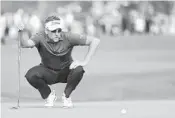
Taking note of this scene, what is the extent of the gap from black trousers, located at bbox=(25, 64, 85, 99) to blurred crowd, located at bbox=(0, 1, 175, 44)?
25.9 meters

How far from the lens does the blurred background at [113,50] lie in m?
15.8

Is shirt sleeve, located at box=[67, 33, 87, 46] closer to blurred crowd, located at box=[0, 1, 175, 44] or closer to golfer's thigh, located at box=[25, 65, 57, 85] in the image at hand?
golfer's thigh, located at box=[25, 65, 57, 85]

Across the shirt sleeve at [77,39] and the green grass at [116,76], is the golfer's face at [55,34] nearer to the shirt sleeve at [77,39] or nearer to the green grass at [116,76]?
the shirt sleeve at [77,39]

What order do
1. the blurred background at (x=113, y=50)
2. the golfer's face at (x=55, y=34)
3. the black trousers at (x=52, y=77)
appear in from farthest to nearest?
the blurred background at (x=113, y=50) < the black trousers at (x=52, y=77) < the golfer's face at (x=55, y=34)

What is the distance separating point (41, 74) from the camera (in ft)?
40.3

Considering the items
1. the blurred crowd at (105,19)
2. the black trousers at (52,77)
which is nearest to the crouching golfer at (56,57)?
the black trousers at (52,77)

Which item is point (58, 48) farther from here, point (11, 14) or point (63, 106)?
point (11, 14)

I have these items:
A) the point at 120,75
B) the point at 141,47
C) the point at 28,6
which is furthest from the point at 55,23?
the point at 28,6

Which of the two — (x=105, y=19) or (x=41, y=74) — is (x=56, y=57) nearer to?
(x=41, y=74)

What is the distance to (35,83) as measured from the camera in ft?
40.3

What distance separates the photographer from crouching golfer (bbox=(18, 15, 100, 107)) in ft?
39.3

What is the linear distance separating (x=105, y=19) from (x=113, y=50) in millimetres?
21252

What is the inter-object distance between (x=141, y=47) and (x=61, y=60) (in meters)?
21.0

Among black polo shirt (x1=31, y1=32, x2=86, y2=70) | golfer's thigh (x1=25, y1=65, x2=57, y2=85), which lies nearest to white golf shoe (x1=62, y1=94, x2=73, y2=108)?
golfer's thigh (x1=25, y1=65, x2=57, y2=85)
